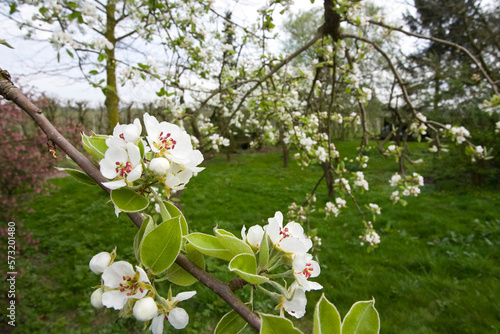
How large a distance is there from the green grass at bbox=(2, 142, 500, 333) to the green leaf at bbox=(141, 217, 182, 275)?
2.91 m

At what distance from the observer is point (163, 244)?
1.81 ft

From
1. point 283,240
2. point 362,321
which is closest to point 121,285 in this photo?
point 283,240

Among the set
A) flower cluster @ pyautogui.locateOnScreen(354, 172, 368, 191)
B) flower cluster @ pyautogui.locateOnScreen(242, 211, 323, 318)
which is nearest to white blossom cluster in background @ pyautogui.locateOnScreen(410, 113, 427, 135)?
flower cluster @ pyautogui.locateOnScreen(354, 172, 368, 191)

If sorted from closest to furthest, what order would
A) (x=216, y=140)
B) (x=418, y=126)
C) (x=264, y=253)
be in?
(x=264, y=253), (x=418, y=126), (x=216, y=140)

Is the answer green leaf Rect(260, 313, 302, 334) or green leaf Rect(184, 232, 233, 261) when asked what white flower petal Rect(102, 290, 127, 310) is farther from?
green leaf Rect(260, 313, 302, 334)

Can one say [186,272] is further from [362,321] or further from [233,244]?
[362,321]

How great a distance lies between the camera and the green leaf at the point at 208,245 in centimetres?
59

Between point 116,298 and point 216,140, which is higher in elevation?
point 216,140

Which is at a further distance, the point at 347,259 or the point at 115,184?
the point at 347,259

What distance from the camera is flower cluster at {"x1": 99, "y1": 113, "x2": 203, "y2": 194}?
22.8 inches

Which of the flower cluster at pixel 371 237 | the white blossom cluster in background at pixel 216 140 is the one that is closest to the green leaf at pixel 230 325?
the flower cluster at pixel 371 237

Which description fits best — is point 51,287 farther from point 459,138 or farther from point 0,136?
point 459,138

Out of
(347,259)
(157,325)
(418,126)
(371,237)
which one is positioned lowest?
(347,259)

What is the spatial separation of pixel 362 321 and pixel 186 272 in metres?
0.38
